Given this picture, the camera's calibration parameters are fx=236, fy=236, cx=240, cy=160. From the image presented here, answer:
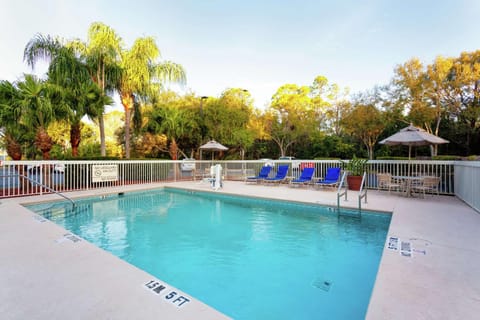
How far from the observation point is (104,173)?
9406 mm

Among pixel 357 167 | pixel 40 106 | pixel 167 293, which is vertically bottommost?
pixel 167 293

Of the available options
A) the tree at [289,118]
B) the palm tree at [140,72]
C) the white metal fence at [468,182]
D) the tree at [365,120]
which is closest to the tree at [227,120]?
the palm tree at [140,72]

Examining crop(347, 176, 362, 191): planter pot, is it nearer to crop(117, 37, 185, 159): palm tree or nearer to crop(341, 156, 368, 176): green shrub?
crop(341, 156, 368, 176): green shrub

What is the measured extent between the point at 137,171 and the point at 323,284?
974 cm

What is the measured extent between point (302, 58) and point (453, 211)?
14.4 metres

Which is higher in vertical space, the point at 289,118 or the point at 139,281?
the point at 289,118

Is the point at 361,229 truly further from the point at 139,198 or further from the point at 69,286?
the point at 139,198

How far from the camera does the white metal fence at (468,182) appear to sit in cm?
515

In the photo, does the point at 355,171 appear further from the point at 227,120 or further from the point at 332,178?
the point at 227,120

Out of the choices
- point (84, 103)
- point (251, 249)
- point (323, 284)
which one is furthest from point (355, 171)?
point (84, 103)

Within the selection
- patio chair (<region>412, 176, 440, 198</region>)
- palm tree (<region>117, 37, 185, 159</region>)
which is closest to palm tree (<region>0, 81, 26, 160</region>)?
palm tree (<region>117, 37, 185, 159</region>)

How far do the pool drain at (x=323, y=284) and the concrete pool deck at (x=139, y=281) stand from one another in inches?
24.2

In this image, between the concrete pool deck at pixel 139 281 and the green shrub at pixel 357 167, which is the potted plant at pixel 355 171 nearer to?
the green shrub at pixel 357 167

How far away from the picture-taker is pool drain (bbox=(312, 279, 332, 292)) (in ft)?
9.25
